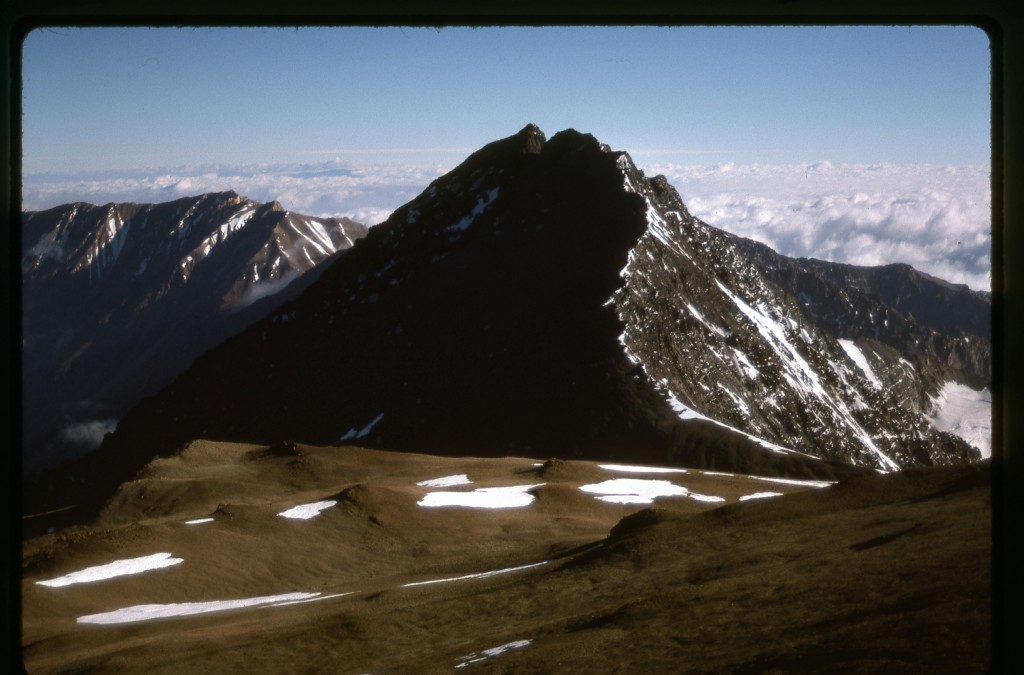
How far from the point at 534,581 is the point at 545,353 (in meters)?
40.7

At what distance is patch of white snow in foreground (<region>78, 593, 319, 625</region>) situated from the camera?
18.2 m

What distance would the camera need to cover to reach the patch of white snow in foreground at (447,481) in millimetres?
33250

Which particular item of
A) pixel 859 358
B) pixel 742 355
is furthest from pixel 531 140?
Answer: pixel 859 358

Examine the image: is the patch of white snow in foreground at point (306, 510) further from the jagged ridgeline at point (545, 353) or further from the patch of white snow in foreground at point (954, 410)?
the patch of white snow in foreground at point (954, 410)

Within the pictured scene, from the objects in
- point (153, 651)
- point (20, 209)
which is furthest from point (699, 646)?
point (153, 651)

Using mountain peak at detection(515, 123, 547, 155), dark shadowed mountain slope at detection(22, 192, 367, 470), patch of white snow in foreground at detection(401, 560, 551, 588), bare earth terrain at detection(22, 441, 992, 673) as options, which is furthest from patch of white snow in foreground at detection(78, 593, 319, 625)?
mountain peak at detection(515, 123, 547, 155)

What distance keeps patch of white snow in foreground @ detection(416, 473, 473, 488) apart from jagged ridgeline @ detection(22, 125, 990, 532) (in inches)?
557

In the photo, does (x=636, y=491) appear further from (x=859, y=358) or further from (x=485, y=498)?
(x=859, y=358)

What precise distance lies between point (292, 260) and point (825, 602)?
14694 cm

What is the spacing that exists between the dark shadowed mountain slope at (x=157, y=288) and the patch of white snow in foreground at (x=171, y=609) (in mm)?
33190

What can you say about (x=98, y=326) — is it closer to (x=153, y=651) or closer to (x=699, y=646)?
(x=153, y=651)

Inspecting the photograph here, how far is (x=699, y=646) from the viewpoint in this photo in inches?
330

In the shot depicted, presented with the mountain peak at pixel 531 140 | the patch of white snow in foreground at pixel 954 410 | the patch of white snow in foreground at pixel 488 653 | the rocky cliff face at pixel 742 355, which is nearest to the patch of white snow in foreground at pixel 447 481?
the rocky cliff face at pixel 742 355

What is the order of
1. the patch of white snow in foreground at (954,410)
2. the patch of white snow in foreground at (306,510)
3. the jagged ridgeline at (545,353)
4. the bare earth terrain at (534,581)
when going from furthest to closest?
the patch of white snow in foreground at (954,410), the jagged ridgeline at (545,353), the patch of white snow in foreground at (306,510), the bare earth terrain at (534,581)
